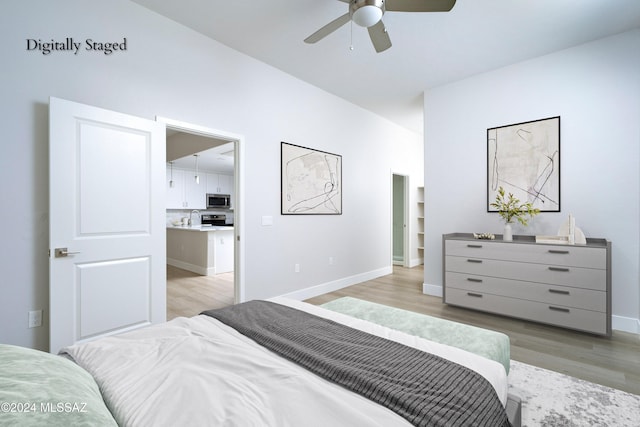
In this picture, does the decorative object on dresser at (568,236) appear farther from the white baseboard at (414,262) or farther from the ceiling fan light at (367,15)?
the white baseboard at (414,262)

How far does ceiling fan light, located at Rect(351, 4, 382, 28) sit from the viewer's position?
195 cm

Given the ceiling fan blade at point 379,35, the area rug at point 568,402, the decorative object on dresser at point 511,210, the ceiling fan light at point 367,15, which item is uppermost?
the ceiling fan blade at point 379,35

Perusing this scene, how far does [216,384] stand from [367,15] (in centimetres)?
229

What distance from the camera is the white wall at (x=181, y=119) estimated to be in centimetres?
201

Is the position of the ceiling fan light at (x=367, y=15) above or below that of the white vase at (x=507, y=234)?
above

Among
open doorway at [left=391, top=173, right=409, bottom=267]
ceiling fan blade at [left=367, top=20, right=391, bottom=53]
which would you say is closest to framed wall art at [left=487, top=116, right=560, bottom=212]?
ceiling fan blade at [left=367, top=20, right=391, bottom=53]

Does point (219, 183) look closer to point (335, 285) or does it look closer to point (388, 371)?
point (335, 285)

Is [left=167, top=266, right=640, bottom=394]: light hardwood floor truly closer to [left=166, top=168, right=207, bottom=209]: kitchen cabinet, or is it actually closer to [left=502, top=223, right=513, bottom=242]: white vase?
[left=502, top=223, right=513, bottom=242]: white vase

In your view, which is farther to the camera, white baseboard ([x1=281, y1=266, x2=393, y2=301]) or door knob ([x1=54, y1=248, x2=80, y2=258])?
white baseboard ([x1=281, y1=266, x2=393, y2=301])

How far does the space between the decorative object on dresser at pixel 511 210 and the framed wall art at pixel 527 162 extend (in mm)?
77

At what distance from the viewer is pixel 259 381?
103 cm

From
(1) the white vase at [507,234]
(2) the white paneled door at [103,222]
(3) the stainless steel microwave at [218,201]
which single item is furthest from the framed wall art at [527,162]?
(3) the stainless steel microwave at [218,201]

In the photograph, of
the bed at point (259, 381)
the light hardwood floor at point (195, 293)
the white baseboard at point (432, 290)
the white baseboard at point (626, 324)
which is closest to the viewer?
the bed at point (259, 381)

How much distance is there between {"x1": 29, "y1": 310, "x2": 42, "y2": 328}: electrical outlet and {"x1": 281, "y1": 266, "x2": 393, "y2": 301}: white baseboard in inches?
91.0
